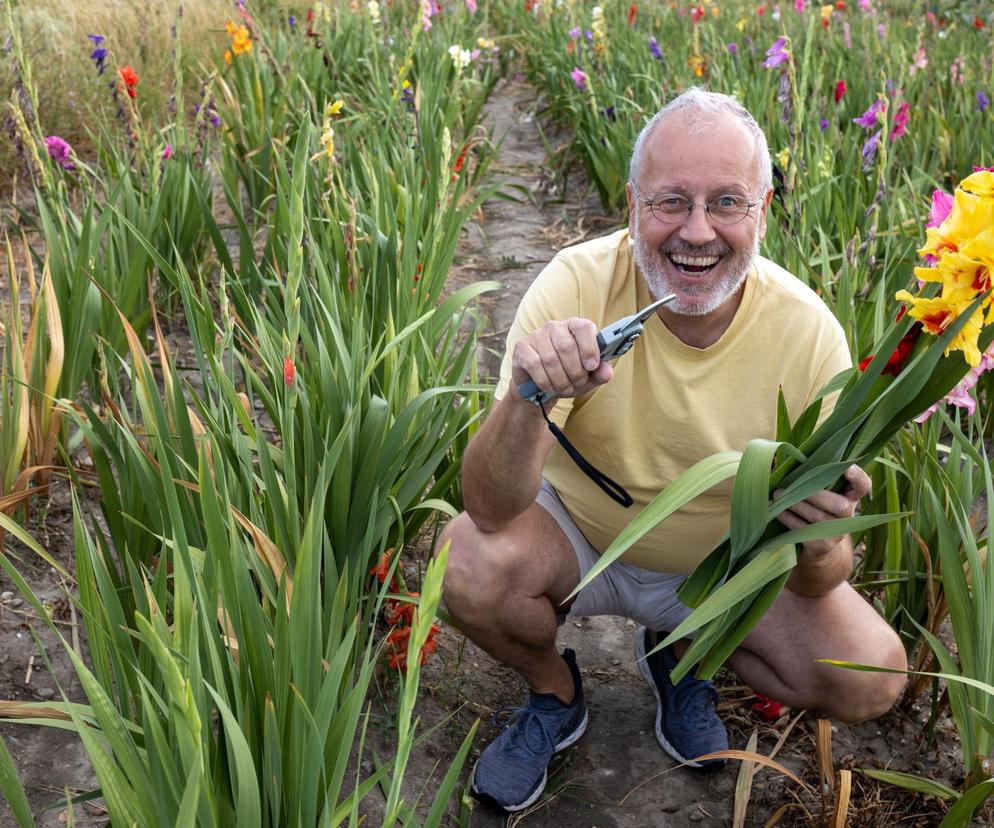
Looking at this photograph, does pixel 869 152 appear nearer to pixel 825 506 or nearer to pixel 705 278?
pixel 705 278

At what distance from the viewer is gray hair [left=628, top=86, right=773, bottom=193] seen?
1.72 metres

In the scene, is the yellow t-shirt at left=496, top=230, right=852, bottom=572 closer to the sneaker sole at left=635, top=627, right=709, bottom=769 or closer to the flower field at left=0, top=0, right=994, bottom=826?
the flower field at left=0, top=0, right=994, bottom=826

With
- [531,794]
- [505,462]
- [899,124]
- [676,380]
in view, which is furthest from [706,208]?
[899,124]

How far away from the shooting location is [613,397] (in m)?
1.83

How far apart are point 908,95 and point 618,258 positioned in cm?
312

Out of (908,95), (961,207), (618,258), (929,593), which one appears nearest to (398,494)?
(618,258)

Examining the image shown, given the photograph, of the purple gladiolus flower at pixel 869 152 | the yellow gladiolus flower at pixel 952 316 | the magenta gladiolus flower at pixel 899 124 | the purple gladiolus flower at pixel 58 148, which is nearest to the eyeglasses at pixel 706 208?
the yellow gladiolus flower at pixel 952 316

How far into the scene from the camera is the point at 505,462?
65.4 inches

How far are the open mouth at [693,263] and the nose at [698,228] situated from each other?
1.4 inches

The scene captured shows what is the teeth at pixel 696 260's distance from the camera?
1729mm

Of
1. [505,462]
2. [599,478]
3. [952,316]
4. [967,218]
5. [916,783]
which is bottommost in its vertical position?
[916,783]

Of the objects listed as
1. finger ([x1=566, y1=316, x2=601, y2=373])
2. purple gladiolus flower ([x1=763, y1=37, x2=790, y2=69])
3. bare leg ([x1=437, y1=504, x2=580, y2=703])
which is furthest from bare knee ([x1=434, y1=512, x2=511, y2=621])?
purple gladiolus flower ([x1=763, y1=37, x2=790, y2=69])

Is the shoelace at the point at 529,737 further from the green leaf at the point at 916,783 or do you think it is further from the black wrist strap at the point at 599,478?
the green leaf at the point at 916,783

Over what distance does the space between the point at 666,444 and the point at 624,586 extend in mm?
303
